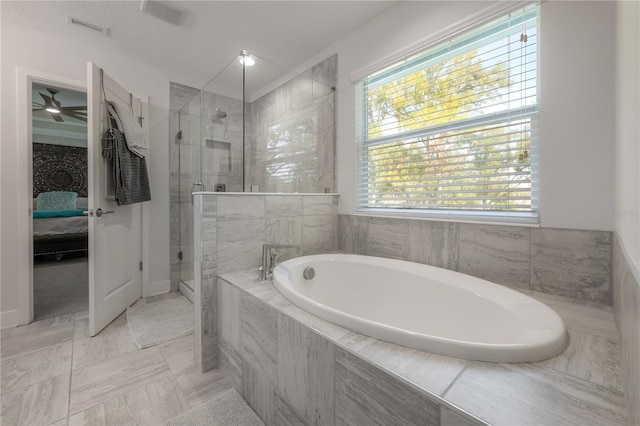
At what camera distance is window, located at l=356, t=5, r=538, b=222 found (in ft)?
4.40

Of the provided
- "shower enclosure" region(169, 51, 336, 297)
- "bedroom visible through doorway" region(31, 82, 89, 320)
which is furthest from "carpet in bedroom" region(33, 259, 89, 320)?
"shower enclosure" region(169, 51, 336, 297)

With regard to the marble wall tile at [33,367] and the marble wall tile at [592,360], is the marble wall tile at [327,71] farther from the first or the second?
the marble wall tile at [33,367]

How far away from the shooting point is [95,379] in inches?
56.9

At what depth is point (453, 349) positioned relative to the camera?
2.47ft

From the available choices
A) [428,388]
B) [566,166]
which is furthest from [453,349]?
[566,166]

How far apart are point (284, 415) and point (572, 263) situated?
1.46 metres

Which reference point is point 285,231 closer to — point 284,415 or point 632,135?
point 284,415

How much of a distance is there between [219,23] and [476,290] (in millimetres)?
2568

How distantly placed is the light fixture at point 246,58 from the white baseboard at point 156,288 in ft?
7.59

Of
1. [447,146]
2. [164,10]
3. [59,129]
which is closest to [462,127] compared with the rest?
[447,146]

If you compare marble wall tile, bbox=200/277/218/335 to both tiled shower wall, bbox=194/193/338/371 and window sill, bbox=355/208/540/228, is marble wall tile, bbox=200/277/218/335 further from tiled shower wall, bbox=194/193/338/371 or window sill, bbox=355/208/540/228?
window sill, bbox=355/208/540/228

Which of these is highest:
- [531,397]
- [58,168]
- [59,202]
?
[58,168]

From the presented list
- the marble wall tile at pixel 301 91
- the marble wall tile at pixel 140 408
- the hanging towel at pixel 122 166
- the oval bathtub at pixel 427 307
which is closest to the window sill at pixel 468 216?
the oval bathtub at pixel 427 307

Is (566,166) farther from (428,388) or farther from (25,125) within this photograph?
(25,125)
